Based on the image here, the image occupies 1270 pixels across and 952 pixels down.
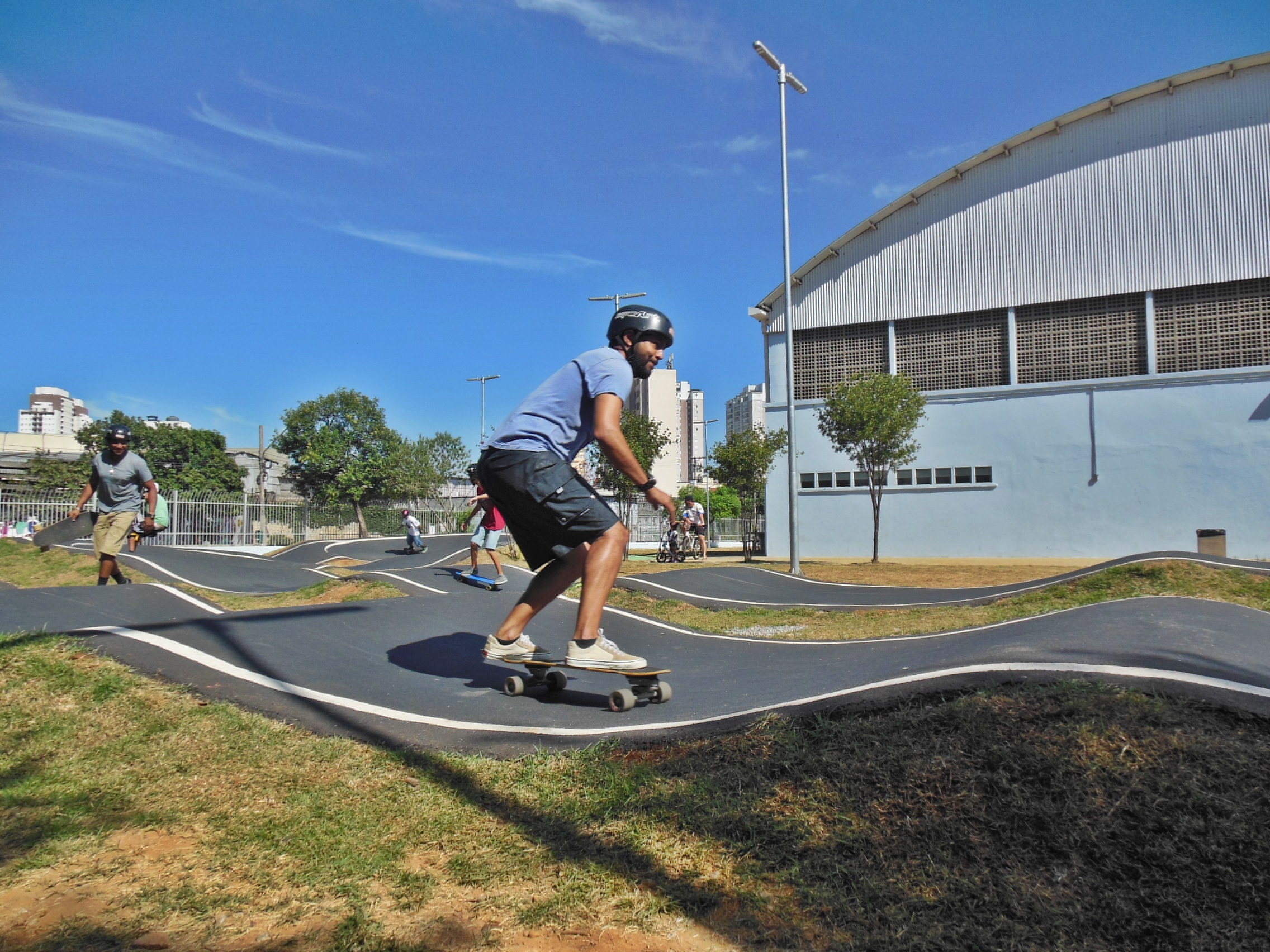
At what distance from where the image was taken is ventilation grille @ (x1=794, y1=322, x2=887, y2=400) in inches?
1123

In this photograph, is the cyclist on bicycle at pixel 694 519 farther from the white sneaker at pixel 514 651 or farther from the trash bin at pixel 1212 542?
the white sneaker at pixel 514 651

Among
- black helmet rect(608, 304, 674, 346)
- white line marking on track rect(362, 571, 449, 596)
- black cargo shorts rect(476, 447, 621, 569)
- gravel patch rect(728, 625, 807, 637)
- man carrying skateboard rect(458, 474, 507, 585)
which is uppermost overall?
black helmet rect(608, 304, 674, 346)

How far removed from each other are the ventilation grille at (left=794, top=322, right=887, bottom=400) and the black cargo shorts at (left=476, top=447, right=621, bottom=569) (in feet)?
84.1

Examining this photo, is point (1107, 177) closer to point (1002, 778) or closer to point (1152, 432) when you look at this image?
point (1152, 432)

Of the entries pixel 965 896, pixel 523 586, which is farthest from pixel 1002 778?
pixel 523 586

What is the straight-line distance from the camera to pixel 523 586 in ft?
30.5

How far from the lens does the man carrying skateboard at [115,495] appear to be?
7625mm

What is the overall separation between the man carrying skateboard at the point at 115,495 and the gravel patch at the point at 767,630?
19.3 feet

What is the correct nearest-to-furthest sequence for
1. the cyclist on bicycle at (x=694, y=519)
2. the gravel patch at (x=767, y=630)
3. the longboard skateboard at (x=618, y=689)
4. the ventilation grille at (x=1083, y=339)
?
the longboard skateboard at (x=618, y=689)
the gravel patch at (x=767, y=630)
the cyclist on bicycle at (x=694, y=519)
the ventilation grille at (x=1083, y=339)

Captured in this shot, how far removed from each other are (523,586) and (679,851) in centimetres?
737

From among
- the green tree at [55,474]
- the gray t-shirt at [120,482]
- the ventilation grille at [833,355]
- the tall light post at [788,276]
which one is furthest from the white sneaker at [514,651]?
the green tree at [55,474]

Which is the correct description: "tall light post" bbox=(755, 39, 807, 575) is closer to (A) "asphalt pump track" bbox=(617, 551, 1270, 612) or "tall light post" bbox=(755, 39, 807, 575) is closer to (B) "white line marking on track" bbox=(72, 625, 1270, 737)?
(A) "asphalt pump track" bbox=(617, 551, 1270, 612)

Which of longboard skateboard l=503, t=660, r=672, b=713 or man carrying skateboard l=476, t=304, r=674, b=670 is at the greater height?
man carrying skateboard l=476, t=304, r=674, b=670

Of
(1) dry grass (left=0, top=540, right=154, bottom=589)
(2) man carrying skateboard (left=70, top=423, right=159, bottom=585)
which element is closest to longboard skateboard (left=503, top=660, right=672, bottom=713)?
(2) man carrying skateboard (left=70, top=423, right=159, bottom=585)
